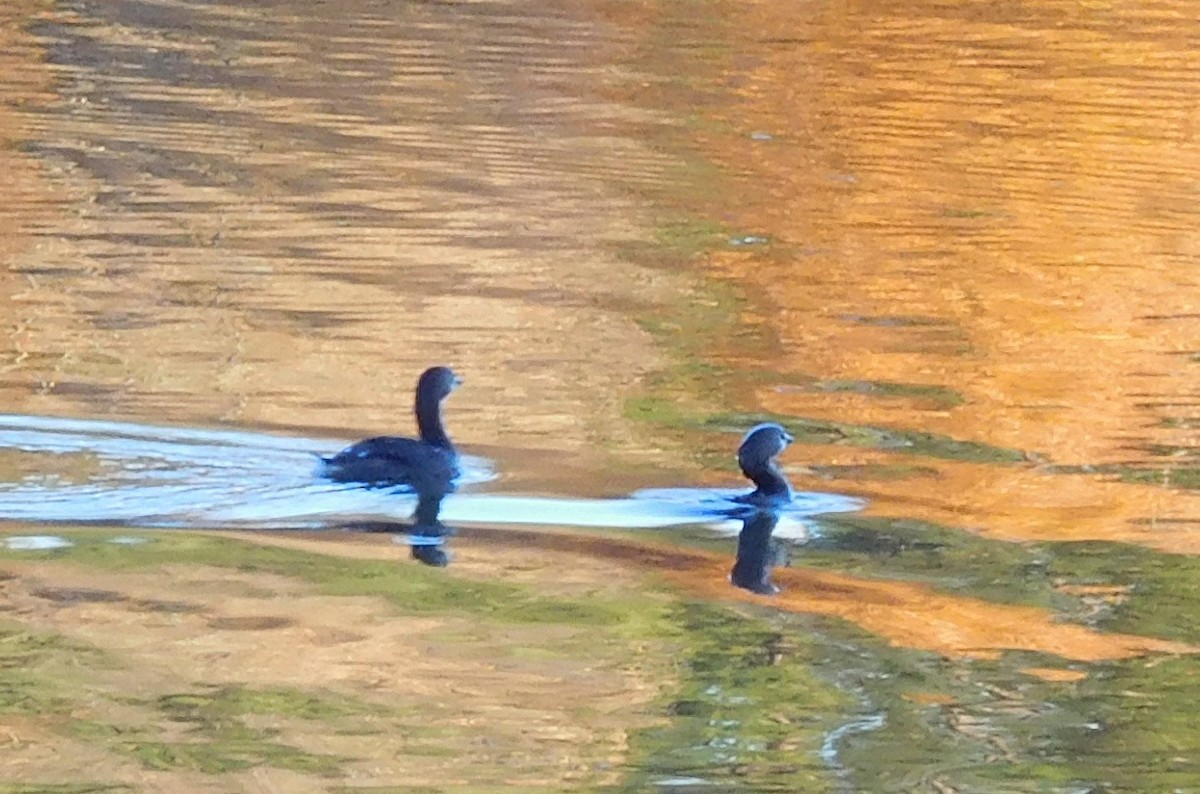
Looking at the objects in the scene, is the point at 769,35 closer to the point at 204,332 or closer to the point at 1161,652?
the point at 204,332

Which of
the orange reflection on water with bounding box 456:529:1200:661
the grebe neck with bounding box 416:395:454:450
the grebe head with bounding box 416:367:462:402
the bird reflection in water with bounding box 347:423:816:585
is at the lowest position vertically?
the orange reflection on water with bounding box 456:529:1200:661

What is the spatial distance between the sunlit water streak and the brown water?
101 mm

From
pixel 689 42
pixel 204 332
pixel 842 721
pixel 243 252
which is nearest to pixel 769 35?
pixel 689 42

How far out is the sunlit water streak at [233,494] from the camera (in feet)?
39.6

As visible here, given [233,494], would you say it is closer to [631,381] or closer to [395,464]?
[395,464]

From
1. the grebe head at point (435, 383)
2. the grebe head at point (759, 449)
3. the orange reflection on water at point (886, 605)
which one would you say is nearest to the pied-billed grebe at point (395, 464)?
the grebe head at point (435, 383)

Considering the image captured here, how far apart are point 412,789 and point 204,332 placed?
823 centimetres

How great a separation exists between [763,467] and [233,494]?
2.45 m

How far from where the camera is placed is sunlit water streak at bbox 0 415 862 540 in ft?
39.6

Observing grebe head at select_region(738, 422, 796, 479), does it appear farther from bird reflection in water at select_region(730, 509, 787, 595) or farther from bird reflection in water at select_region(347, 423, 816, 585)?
bird reflection in water at select_region(730, 509, 787, 595)

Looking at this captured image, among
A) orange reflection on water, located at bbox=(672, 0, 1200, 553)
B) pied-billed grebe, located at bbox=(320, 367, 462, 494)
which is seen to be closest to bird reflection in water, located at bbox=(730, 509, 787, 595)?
orange reflection on water, located at bbox=(672, 0, 1200, 553)

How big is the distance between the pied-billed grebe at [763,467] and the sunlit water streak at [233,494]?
0.31 feet

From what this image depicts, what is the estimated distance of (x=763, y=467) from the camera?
502 inches

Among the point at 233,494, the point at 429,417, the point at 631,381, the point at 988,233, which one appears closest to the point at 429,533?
the point at 233,494
